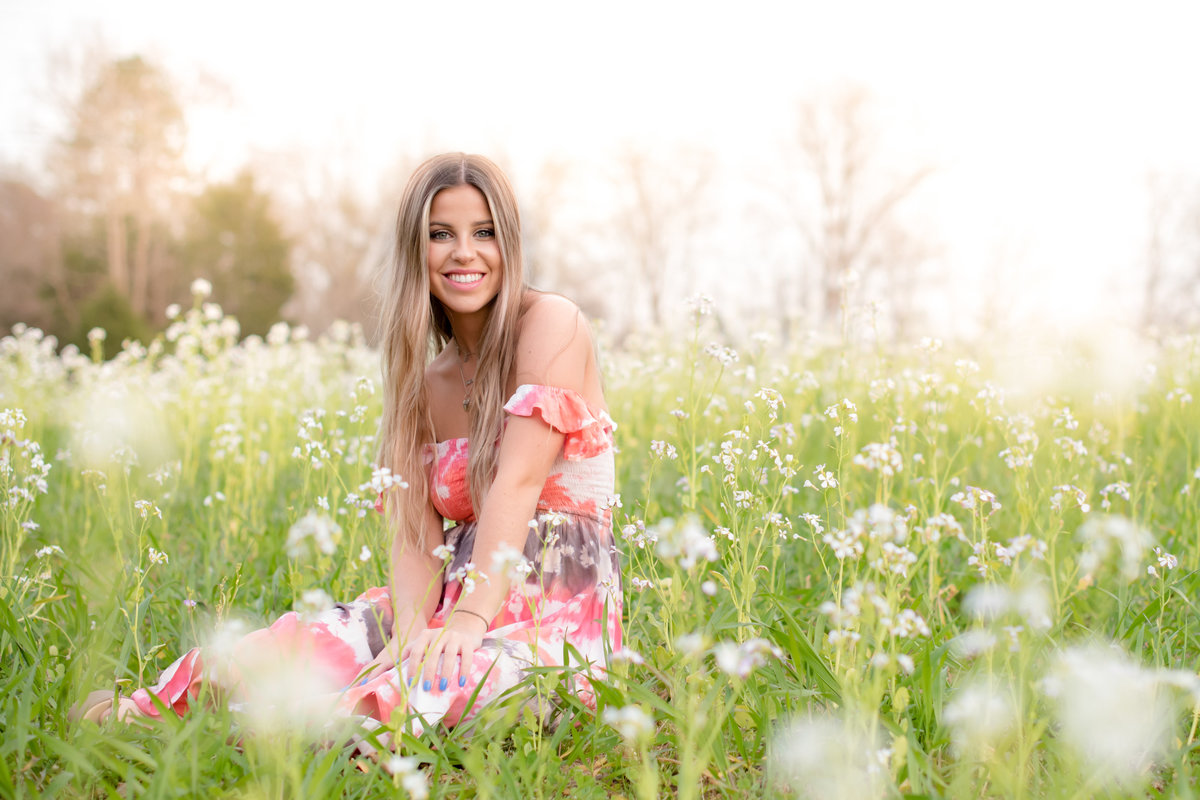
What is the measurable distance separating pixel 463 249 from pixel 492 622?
1077mm

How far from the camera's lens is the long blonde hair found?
2473 millimetres

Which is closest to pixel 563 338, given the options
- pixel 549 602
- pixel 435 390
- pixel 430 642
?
pixel 435 390

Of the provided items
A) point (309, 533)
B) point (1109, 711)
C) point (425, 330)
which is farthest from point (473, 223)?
point (1109, 711)

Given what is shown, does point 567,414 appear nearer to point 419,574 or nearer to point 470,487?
point 470,487

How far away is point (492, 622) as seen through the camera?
225cm

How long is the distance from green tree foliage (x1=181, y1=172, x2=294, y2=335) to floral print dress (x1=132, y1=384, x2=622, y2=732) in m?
21.2

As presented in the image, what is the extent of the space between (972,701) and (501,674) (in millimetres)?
1102

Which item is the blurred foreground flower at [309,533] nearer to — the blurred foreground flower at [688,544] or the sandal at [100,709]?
the blurred foreground flower at [688,544]

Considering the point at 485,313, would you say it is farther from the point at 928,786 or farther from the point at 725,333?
the point at 725,333

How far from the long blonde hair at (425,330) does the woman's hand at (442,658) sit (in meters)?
0.48

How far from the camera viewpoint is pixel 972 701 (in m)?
1.46

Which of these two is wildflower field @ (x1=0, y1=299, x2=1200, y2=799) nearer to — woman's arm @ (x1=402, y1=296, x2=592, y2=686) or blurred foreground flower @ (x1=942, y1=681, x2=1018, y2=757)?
blurred foreground flower @ (x1=942, y1=681, x2=1018, y2=757)

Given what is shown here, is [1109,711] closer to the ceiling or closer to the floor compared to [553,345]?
closer to the floor

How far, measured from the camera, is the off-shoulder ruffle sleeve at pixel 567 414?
228cm
